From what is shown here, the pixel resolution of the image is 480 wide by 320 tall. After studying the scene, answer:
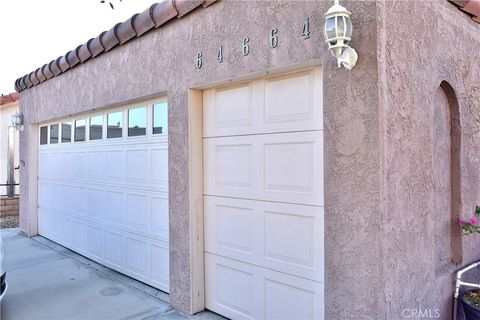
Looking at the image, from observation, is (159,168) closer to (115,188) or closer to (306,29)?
(115,188)

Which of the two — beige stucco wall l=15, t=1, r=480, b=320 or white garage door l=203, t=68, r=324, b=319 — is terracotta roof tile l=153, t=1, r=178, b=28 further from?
white garage door l=203, t=68, r=324, b=319

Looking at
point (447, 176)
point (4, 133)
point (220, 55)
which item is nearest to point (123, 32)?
point (220, 55)

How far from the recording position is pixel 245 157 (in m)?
4.21

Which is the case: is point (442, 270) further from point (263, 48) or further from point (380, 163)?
point (263, 48)

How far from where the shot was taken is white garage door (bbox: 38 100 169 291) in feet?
18.1

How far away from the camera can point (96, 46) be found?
20.6ft

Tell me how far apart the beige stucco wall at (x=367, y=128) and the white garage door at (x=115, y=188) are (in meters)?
0.82

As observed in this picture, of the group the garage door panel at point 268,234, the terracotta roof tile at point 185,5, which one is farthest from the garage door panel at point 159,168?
the terracotta roof tile at point 185,5

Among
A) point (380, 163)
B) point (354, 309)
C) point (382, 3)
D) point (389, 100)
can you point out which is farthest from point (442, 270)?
point (382, 3)

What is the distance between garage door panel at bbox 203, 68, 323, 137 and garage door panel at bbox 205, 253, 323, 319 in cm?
160

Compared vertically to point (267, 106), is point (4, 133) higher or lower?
higher

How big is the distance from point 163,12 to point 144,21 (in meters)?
0.48

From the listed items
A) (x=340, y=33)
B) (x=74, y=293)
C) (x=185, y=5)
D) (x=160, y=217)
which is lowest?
(x=74, y=293)

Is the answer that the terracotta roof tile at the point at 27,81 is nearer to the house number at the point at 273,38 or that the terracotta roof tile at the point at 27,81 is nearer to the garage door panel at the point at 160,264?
the garage door panel at the point at 160,264
